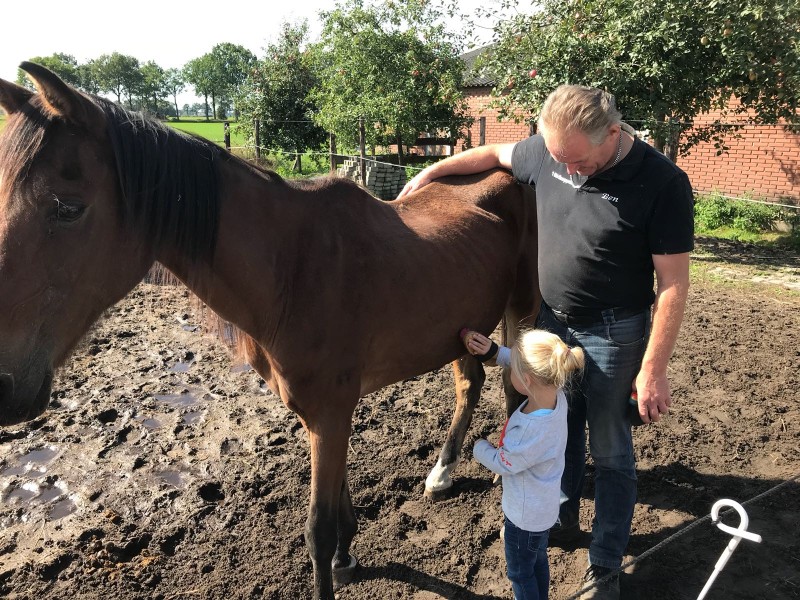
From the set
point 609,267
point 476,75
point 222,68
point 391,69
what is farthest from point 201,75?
point 609,267

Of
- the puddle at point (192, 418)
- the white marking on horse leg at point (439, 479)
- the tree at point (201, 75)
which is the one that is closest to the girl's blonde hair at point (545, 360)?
the white marking on horse leg at point (439, 479)

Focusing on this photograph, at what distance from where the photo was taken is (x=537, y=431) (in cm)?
206

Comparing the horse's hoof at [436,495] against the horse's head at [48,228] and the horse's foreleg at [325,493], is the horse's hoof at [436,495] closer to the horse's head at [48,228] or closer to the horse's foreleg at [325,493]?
the horse's foreleg at [325,493]

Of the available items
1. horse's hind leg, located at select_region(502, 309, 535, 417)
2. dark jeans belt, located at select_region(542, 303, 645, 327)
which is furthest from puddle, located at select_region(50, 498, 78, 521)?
dark jeans belt, located at select_region(542, 303, 645, 327)

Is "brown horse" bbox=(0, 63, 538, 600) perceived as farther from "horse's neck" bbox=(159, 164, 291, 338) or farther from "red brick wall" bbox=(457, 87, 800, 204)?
"red brick wall" bbox=(457, 87, 800, 204)

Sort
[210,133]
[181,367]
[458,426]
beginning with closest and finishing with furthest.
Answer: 1. [458,426]
2. [181,367]
3. [210,133]

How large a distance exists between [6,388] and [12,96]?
2.93 ft

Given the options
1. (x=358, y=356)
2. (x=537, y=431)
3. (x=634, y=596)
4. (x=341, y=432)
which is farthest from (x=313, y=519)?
(x=634, y=596)

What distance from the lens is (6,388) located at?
1581 mm

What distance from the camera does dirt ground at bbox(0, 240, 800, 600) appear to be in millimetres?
2645

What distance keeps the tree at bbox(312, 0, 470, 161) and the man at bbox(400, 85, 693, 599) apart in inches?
407

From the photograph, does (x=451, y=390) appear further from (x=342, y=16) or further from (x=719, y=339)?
(x=342, y=16)

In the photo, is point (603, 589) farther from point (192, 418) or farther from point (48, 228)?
point (192, 418)

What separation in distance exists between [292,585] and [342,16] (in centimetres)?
1292
